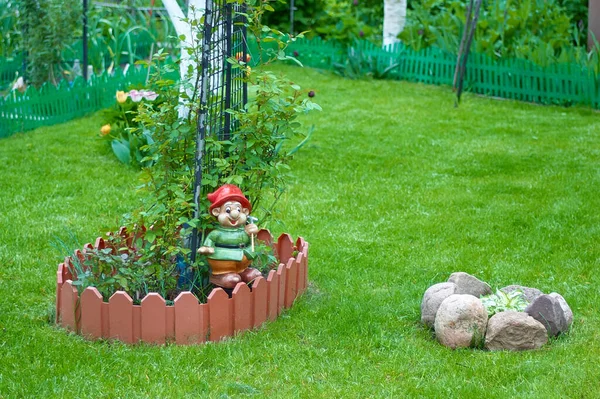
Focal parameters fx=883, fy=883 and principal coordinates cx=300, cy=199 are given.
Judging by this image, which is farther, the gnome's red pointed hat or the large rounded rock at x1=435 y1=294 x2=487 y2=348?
the gnome's red pointed hat

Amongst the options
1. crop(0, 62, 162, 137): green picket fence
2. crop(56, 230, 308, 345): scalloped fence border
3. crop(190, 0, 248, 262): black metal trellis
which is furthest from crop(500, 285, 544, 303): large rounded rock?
crop(0, 62, 162, 137): green picket fence

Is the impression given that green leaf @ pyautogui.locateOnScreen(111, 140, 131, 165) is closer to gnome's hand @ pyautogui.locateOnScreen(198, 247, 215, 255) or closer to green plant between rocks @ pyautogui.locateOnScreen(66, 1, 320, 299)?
green plant between rocks @ pyautogui.locateOnScreen(66, 1, 320, 299)

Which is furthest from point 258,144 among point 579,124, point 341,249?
point 579,124

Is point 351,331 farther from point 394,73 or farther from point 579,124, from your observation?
point 394,73

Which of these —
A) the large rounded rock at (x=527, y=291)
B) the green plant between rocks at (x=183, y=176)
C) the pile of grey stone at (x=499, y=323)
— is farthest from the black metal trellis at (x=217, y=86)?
the large rounded rock at (x=527, y=291)

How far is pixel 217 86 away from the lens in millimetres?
5191

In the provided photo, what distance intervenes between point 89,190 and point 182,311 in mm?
3468

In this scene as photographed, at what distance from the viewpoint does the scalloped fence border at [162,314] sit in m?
4.50

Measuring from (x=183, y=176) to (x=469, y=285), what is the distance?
1737mm

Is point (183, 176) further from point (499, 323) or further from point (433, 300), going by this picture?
point (499, 323)

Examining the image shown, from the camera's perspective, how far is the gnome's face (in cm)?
471

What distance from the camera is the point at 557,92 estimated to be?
11.5 metres

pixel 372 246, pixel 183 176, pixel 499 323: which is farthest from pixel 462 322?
pixel 372 246

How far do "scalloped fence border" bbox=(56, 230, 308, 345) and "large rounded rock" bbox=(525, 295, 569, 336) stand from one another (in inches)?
56.6
